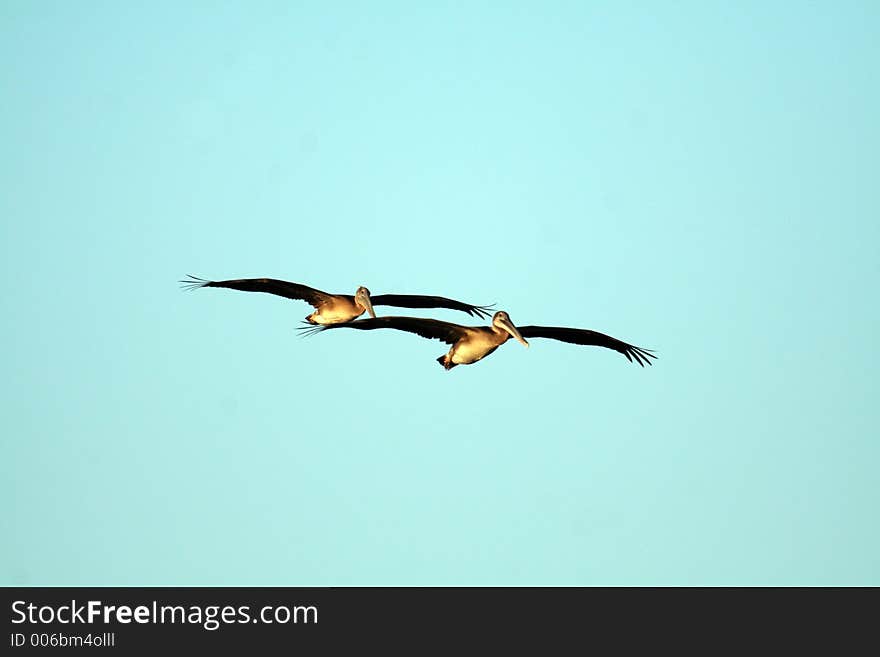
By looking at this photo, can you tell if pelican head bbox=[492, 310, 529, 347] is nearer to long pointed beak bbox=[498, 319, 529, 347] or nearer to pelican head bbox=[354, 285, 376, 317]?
long pointed beak bbox=[498, 319, 529, 347]

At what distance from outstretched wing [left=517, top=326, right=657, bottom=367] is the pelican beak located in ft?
17.4

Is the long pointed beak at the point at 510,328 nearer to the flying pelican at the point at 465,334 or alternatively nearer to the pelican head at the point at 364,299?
the flying pelican at the point at 465,334

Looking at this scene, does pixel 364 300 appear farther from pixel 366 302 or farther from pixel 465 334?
pixel 465 334

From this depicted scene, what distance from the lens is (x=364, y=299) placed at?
58.5 m

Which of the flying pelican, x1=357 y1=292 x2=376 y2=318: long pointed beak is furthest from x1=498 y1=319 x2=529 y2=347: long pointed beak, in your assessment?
x1=357 y1=292 x2=376 y2=318: long pointed beak

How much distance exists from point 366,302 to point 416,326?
587cm

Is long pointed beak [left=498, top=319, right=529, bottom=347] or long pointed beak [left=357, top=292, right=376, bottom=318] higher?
long pointed beak [left=357, top=292, right=376, bottom=318]

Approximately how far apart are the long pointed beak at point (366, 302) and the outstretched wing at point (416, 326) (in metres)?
5.12

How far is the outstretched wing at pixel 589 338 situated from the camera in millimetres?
56719

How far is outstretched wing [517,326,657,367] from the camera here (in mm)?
56719

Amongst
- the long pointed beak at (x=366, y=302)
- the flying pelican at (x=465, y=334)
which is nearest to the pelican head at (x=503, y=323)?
the flying pelican at (x=465, y=334)

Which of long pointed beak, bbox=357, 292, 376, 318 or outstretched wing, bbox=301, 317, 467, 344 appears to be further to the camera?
long pointed beak, bbox=357, 292, 376, 318

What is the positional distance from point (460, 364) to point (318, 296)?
6.67m
